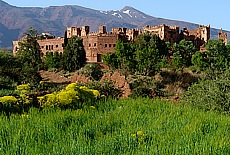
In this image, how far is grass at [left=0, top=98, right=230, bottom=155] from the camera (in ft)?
14.7

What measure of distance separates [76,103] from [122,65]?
17460 mm

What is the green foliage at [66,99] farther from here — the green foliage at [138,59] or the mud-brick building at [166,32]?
the mud-brick building at [166,32]

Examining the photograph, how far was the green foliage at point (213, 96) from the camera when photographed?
9258 mm

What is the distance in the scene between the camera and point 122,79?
16.0 m

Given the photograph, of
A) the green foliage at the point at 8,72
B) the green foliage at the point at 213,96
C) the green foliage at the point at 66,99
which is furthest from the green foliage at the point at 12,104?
the green foliage at the point at 8,72

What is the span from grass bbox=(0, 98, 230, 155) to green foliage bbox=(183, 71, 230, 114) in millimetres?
1868

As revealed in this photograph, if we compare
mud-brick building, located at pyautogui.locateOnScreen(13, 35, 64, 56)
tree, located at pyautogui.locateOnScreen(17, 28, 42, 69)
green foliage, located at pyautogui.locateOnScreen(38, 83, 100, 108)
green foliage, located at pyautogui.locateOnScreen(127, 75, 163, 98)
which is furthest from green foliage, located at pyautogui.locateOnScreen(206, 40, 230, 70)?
green foliage, located at pyautogui.locateOnScreen(38, 83, 100, 108)

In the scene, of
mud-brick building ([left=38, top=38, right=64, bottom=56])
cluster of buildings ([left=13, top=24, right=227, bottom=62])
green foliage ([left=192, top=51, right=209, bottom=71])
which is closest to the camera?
green foliage ([left=192, top=51, right=209, bottom=71])

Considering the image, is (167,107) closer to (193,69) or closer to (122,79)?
(122,79)

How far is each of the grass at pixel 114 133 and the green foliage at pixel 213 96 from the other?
1.87 metres

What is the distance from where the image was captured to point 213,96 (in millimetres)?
9359

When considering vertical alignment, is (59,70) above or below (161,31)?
below

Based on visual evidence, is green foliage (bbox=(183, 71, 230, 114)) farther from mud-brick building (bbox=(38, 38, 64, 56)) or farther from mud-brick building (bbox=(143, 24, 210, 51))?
mud-brick building (bbox=(38, 38, 64, 56))

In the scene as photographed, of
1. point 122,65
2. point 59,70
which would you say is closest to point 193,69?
point 122,65
